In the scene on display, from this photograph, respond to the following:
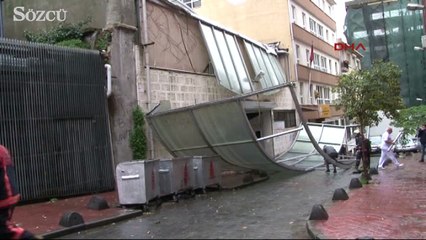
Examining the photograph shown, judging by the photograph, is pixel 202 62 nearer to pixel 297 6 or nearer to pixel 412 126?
pixel 412 126

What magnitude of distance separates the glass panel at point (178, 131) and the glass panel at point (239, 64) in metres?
6.43

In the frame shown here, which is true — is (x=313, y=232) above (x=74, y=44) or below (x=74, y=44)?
below

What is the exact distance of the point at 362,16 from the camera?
159ft

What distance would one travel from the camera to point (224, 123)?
48.7 feet

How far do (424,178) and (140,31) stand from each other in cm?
992

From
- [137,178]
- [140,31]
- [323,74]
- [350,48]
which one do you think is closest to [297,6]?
[323,74]

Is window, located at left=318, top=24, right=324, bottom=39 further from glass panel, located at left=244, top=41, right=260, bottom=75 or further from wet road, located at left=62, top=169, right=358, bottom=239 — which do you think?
wet road, located at left=62, top=169, right=358, bottom=239

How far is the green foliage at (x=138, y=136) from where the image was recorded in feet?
52.5

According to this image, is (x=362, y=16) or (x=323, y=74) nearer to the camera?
(x=323, y=74)

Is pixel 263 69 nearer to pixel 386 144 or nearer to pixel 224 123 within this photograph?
pixel 386 144

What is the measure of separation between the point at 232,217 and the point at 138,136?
257 inches

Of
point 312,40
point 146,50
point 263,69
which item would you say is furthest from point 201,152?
point 312,40

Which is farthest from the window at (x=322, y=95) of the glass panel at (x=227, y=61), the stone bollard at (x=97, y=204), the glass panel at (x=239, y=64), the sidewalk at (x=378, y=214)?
the stone bollard at (x=97, y=204)

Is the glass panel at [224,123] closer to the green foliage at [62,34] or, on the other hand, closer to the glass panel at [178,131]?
the glass panel at [178,131]
